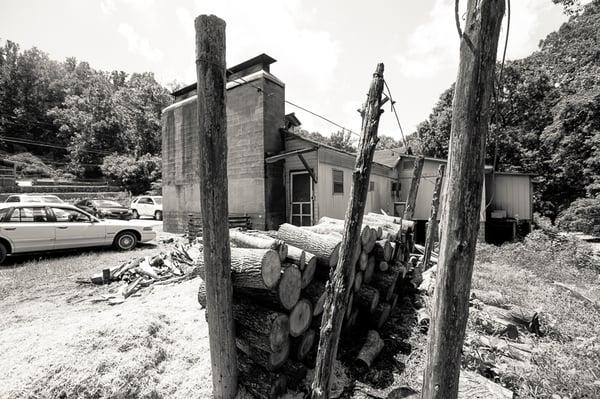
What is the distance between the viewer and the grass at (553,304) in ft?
9.50

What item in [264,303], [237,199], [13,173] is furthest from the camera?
[13,173]

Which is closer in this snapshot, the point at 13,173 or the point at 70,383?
the point at 70,383

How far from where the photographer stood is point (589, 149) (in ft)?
37.9

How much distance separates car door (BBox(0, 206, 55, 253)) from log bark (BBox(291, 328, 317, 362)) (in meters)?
9.05

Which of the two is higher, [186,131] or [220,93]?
[186,131]

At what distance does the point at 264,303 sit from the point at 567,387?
335cm

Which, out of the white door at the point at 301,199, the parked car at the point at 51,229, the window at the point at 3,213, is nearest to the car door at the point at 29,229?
the parked car at the point at 51,229

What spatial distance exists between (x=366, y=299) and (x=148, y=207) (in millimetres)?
21890

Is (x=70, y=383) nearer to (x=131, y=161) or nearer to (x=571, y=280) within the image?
(x=571, y=280)

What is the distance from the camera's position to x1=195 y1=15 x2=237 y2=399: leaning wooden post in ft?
8.19

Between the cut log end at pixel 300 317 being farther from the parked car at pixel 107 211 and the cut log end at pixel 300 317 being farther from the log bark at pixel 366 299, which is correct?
the parked car at pixel 107 211

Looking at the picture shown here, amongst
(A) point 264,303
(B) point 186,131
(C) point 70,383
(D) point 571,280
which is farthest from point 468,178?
(B) point 186,131

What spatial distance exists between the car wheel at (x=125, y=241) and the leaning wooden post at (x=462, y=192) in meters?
10.6

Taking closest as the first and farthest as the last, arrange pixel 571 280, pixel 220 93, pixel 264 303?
pixel 220 93
pixel 264 303
pixel 571 280
